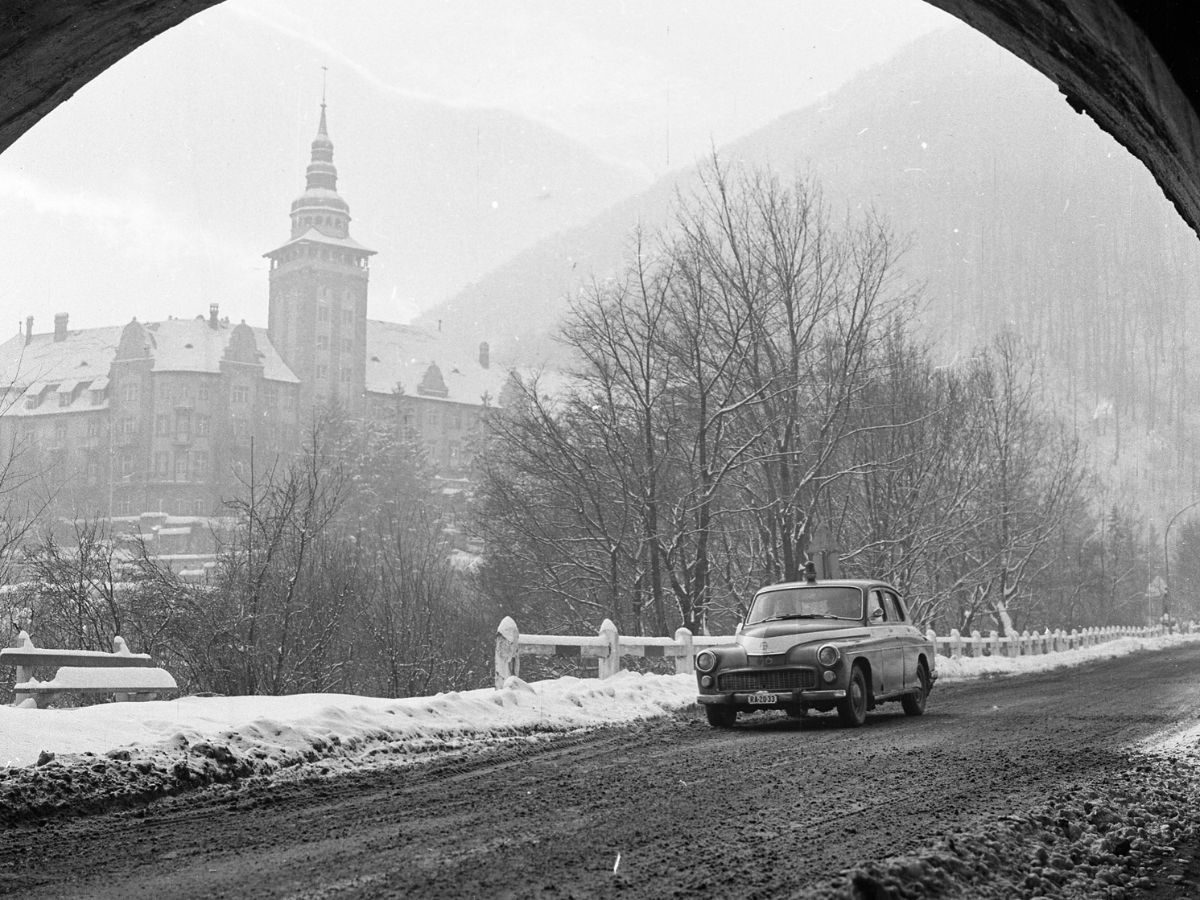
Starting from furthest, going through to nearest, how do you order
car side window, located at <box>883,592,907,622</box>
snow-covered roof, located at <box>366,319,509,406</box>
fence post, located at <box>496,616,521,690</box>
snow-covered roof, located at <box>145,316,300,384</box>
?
snow-covered roof, located at <box>366,319,509,406</box> → snow-covered roof, located at <box>145,316,300,384</box> → fence post, located at <box>496,616,521,690</box> → car side window, located at <box>883,592,907,622</box>

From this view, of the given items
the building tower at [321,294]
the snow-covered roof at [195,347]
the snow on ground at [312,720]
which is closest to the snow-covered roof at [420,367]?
the building tower at [321,294]

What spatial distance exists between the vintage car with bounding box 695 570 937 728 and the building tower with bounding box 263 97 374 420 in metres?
122

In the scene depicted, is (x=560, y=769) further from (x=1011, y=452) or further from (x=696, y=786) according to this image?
(x=1011, y=452)

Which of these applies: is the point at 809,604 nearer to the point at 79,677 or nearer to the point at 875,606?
the point at 875,606

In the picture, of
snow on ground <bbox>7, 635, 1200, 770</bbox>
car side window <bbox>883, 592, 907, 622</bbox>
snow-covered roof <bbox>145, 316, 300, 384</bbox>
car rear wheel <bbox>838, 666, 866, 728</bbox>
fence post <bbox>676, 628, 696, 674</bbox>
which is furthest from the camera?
snow-covered roof <bbox>145, 316, 300, 384</bbox>

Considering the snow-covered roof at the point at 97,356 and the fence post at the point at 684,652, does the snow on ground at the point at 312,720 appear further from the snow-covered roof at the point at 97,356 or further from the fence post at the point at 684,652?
the snow-covered roof at the point at 97,356

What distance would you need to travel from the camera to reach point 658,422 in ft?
95.8

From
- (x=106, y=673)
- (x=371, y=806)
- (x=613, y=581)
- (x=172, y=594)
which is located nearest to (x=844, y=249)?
(x=613, y=581)

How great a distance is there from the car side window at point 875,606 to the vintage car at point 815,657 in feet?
0.04

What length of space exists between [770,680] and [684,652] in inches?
232

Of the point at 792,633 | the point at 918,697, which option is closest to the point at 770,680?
the point at 792,633

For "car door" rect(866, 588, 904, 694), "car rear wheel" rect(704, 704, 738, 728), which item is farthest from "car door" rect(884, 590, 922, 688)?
"car rear wheel" rect(704, 704, 738, 728)

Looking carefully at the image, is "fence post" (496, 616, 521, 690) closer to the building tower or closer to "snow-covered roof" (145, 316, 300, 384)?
"snow-covered roof" (145, 316, 300, 384)

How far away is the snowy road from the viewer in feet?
17.4
